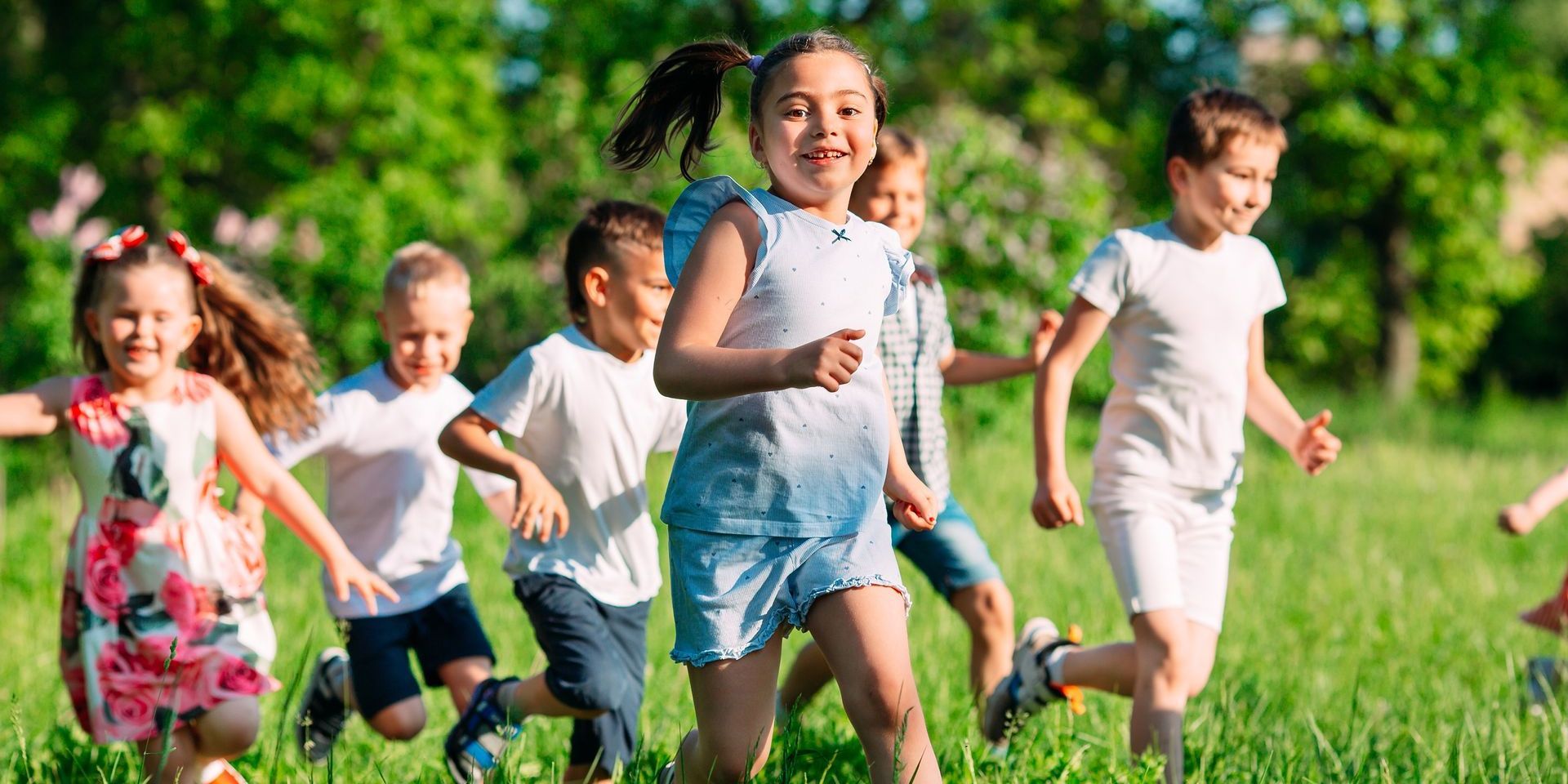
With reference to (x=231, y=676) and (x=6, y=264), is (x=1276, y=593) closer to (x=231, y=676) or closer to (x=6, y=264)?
(x=231, y=676)

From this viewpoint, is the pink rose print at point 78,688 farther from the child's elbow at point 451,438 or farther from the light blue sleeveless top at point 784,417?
the light blue sleeveless top at point 784,417

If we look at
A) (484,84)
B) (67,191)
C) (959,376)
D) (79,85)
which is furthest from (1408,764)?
(79,85)

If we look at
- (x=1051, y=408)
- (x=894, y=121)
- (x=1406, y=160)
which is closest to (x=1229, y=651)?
(x=1051, y=408)

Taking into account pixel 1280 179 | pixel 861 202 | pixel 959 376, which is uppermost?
pixel 1280 179

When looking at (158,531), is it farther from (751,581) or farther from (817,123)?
(817,123)

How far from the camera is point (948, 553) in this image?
4844 millimetres

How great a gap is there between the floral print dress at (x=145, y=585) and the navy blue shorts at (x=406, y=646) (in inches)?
28.3

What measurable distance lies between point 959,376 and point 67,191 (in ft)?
28.6

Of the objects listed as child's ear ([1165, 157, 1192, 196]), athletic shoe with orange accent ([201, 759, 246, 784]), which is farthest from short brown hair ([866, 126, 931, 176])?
athletic shoe with orange accent ([201, 759, 246, 784])

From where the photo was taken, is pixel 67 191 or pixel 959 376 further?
pixel 67 191

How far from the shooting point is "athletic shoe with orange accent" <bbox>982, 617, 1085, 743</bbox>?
452cm

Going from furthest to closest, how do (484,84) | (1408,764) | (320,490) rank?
1. (484,84)
2. (320,490)
3. (1408,764)

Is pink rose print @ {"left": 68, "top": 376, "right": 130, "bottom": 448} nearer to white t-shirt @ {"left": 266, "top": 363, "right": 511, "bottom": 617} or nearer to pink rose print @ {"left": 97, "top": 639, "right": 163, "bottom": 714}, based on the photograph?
pink rose print @ {"left": 97, "top": 639, "right": 163, "bottom": 714}

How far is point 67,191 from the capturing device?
450 inches
